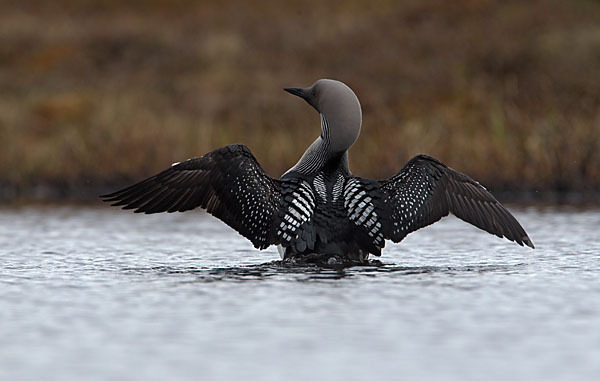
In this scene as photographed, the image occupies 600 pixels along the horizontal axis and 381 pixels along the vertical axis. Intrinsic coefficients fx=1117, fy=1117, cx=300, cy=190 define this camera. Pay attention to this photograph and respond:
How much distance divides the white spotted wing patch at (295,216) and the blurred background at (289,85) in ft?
22.6

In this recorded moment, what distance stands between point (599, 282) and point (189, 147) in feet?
31.2

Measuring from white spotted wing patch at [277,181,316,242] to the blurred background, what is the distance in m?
6.89

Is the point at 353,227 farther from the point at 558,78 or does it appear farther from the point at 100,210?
the point at 558,78

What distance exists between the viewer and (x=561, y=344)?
17.3 feet

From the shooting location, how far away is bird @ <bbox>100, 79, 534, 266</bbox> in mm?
7676

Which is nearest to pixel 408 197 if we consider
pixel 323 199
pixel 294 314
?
pixel 323 199

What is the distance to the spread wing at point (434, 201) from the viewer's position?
7.89 meters

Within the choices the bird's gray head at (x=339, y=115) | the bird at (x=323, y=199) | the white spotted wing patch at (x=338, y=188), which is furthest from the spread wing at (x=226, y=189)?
the bird's gray head at (x=339, y=115)

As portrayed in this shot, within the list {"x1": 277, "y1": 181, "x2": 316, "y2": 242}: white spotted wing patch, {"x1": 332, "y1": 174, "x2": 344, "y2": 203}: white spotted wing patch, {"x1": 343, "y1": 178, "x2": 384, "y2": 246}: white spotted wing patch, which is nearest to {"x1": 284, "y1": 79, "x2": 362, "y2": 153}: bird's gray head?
{"x1": 332, "y1": 174, "x2": 344, "y2": 203}: white spotted wing patch

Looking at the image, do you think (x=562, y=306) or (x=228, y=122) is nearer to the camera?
(x=562, y=306)

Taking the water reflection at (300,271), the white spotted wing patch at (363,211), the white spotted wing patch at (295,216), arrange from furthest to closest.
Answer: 1. the white spotted wing patch at (363,211)
2. the white spotted wing patch at (295,216)
3. the water reflection at (300,271)

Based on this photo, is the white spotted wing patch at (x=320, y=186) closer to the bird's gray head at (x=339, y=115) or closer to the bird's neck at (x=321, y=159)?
the bird's neck at (x=321, y=159)

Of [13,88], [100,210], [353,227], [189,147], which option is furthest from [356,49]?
[353,227]

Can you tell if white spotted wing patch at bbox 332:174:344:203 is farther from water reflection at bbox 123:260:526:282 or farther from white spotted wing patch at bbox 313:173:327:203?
water reflection at bbox 123:260:526:282
